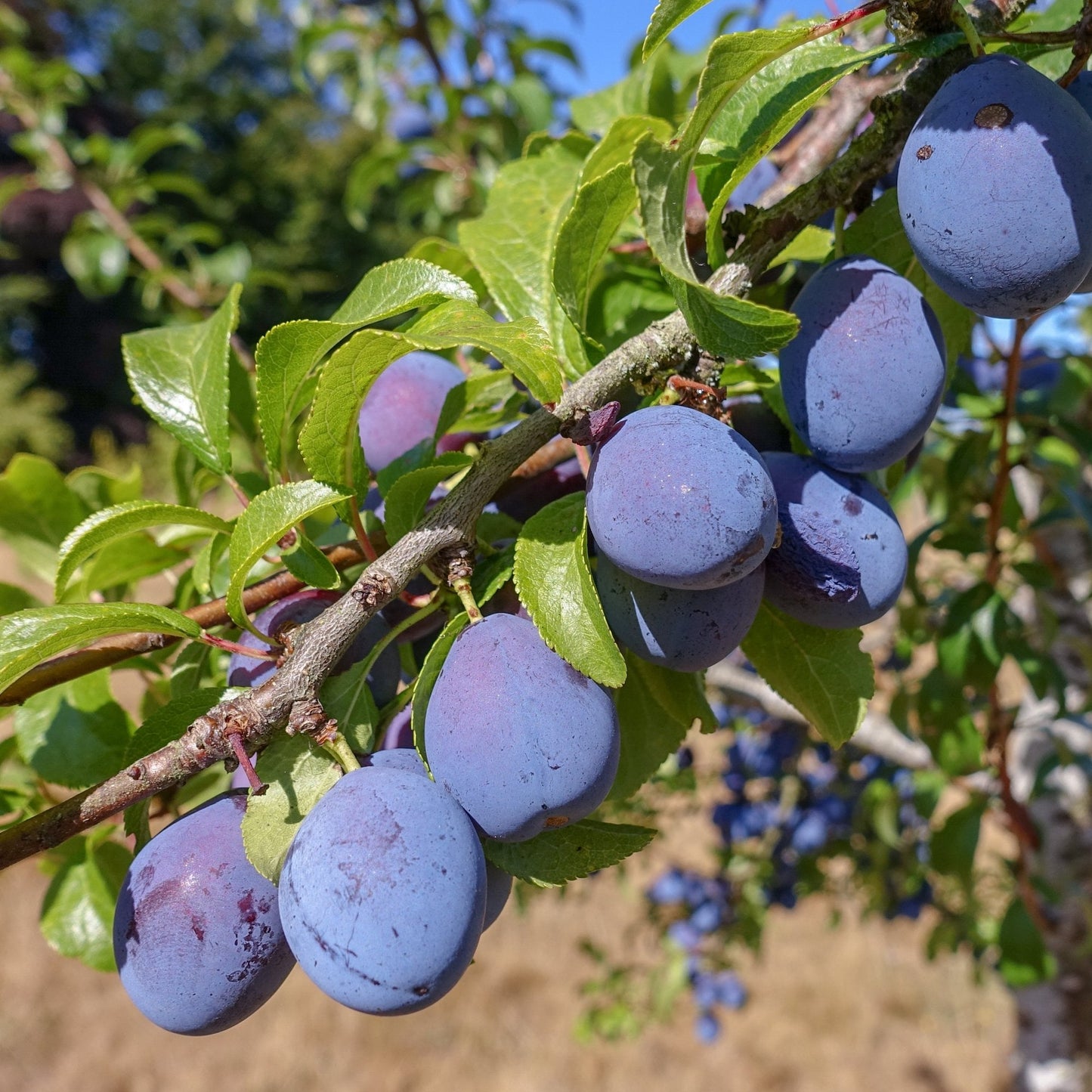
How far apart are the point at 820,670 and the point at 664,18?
1.47ft

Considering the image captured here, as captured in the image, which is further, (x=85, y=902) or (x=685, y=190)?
(x=85, y=902)

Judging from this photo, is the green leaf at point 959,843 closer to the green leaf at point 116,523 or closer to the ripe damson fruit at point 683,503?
the ripe damson fruit at point 683,503

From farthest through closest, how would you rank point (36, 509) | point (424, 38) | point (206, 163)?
point (206, 163)
point (424, 38)
point (36, 509)

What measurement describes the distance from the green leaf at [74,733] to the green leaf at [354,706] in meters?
0.23

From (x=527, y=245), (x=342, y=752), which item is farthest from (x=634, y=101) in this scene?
(x=342, y=752)

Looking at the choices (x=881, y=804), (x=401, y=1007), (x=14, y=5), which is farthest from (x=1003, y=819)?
(x=14, y=5)

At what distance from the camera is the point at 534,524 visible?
1.87 ft

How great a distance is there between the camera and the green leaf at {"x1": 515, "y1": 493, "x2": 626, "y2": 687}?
1.68 ft

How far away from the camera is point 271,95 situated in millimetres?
16344

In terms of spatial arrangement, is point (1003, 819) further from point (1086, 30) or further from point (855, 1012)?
point (855, 1012)

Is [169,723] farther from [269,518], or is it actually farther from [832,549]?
[832,549]


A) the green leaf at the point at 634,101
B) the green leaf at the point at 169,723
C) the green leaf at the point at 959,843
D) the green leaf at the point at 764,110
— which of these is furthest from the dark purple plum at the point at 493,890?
A: the green leaf at the point at 959,843

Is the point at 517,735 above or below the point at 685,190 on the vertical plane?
below

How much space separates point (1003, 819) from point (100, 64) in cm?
1982
